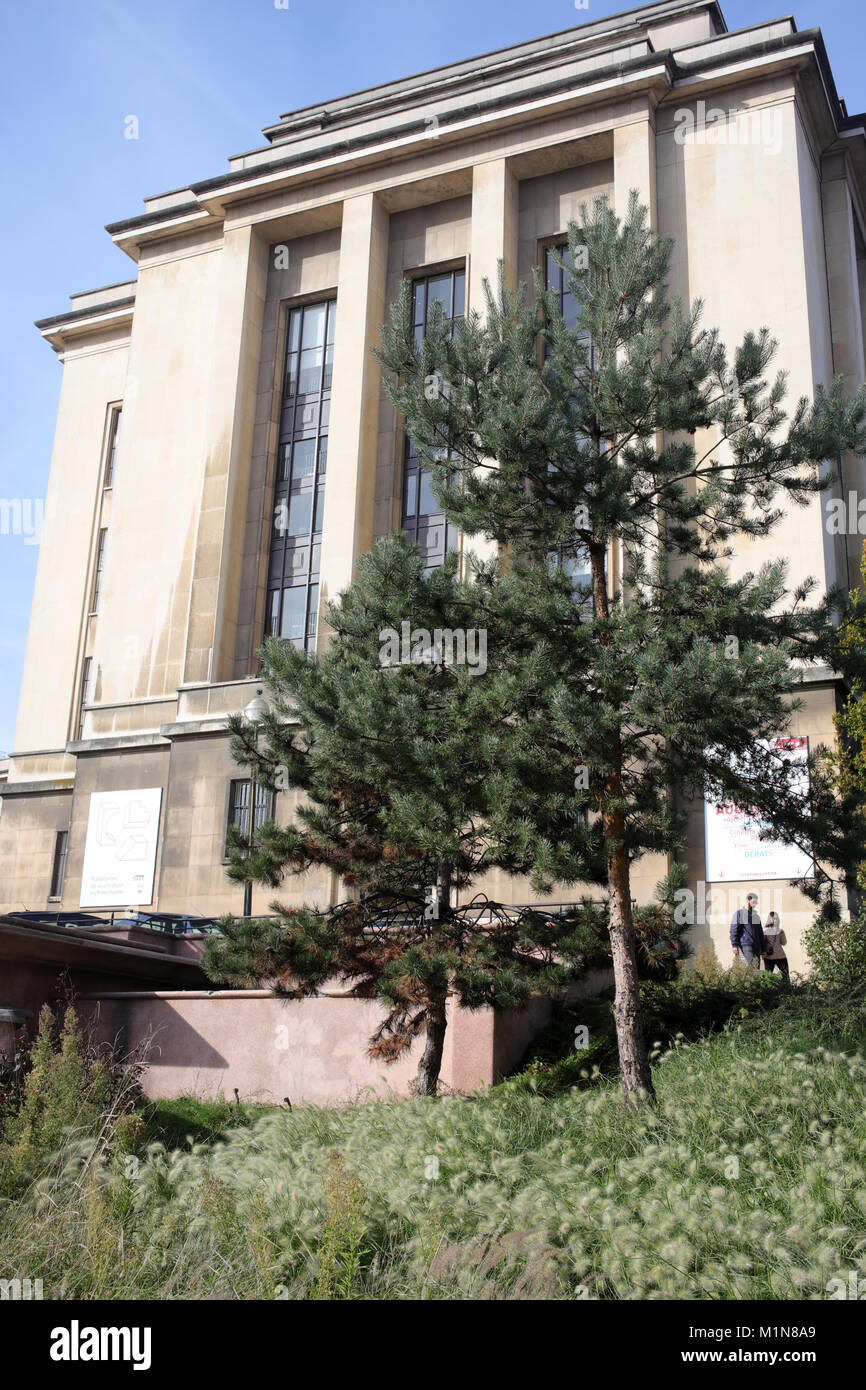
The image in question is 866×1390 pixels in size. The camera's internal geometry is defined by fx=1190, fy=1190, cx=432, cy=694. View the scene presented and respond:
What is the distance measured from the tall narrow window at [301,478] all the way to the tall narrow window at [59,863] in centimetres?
1011

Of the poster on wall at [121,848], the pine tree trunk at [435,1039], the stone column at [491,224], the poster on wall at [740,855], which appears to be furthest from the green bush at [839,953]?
the stone column at [491,224]

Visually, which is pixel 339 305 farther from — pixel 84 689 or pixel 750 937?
pixel 750 937

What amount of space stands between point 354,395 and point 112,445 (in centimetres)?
1376

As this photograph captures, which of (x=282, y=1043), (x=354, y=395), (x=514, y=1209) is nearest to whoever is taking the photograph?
(x=514, y=1209)

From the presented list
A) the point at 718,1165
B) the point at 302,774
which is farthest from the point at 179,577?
the point at 718,1165

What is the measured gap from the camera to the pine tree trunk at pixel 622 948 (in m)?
11.9

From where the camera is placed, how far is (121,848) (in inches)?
1275

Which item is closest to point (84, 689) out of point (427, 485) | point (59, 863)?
point (59, 863)

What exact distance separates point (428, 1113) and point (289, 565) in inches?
923

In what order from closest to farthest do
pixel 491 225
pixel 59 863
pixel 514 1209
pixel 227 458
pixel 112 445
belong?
pixel 514 1209
pixel 491 225
pixel 227 458
pixel 59 863
pixel 112 445

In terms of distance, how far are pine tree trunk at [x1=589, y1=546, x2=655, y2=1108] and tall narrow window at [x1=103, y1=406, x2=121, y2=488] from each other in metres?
33.9

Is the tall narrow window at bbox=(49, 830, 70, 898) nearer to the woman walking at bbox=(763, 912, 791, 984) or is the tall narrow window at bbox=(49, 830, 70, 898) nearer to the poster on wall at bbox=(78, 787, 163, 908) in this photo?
the poster on wall at bbox=(78, 787, 163, 908)

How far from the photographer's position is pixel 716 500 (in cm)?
1333
